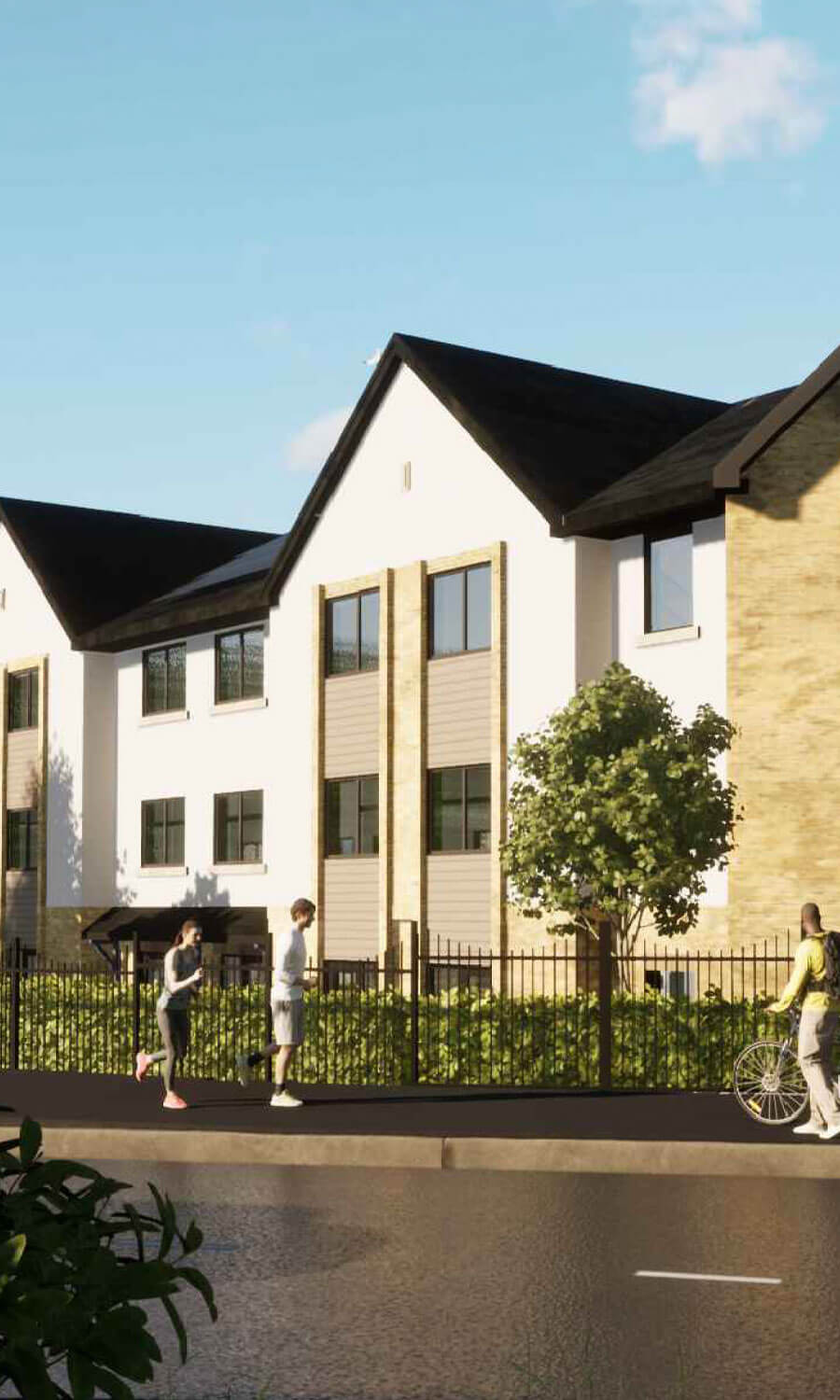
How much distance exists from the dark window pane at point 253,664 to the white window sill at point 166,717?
2464 mm

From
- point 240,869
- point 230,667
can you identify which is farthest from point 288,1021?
point 230,667

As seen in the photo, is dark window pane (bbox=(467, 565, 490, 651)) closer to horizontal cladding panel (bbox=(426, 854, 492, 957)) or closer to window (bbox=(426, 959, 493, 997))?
horizontal cladding panel (bbox=(426, 854, 492, 957))

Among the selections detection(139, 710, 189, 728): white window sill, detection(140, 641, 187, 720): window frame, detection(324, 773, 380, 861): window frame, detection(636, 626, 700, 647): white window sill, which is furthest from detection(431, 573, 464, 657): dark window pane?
detection(140, 641, 187, 720): window frame

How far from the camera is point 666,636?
28.9 meters

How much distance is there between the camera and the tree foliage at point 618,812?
24234mm

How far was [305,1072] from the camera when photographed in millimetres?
20906

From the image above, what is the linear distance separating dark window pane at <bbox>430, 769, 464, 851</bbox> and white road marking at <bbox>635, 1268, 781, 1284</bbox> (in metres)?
23.0

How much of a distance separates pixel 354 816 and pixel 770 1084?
19558 millimetres

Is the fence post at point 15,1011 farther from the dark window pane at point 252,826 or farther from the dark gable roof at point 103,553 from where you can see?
the dark gable roof at point 103,553

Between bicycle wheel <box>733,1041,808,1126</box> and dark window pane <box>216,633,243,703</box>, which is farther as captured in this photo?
dark window pane <box>216,633,243,703</box>

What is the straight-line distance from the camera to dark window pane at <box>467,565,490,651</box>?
31.8 m

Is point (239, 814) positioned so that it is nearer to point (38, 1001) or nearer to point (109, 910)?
point (109, 910)

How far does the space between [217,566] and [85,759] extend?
716 centimetres

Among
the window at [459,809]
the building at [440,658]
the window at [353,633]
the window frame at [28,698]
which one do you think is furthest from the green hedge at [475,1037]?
the window frame at [28,698]
